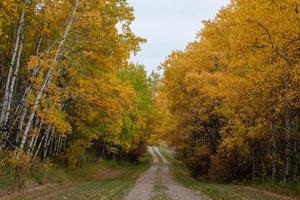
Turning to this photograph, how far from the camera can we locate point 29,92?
1998 centimetres

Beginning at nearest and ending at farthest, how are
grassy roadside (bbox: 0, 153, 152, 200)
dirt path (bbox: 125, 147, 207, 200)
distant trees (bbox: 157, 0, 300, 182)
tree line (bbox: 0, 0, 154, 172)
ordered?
1. distant trees (bbox: 157, 0, 300, 182)
2. tree line (bbox: 0, 0, 154, 172)
3. grassy roadside (bbox: 0, 153, 152, 200)
4. dirt path (bbox: 125, 147, 207, 200)

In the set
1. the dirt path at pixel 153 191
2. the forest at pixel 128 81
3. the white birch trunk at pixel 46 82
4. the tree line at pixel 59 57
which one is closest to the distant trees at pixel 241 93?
the forest at pixel 128 81

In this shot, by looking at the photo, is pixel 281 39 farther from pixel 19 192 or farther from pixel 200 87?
pixel 200 87

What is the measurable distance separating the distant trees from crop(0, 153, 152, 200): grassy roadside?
7159 mm

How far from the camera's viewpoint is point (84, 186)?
26.6m

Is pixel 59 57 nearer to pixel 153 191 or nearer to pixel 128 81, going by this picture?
pixel 128 81

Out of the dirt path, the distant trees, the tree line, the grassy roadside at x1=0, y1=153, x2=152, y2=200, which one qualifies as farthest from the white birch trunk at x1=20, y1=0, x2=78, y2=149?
the distant trees

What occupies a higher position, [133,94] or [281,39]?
[281,39]

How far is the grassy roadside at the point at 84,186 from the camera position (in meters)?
19.8

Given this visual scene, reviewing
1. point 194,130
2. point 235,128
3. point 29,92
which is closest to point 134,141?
point 194,130

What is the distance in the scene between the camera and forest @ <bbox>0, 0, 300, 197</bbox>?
1866cm

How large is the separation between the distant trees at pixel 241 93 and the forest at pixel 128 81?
3.2 inches

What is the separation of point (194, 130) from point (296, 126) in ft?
37.4

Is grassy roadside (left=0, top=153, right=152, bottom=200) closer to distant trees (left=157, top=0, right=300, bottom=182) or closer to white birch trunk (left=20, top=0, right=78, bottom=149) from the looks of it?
white birch trunk (left=20, top=0, right=78, bottom=149)
